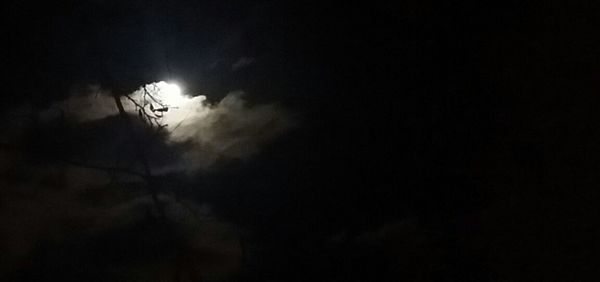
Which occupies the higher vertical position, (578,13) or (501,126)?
(578,13)

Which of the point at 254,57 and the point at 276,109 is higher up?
the point at 254,57

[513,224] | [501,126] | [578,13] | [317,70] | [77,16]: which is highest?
[77,16]

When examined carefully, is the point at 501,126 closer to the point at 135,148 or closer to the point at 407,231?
the point at 407,231

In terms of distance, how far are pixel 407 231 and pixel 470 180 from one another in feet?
0.86

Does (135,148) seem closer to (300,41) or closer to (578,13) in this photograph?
(300,41)

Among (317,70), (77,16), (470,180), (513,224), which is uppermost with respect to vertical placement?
(77,16)

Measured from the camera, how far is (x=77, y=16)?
1.89m

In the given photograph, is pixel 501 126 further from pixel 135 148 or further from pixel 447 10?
pixel 135 148

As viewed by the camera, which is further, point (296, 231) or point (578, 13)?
point (296, 231)

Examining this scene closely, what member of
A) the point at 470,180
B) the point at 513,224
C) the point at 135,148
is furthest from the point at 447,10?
the point at 135,148

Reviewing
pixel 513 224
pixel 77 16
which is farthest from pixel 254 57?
pixel 513 224

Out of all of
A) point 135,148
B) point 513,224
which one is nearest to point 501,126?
point 513,224

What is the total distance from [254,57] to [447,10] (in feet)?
2.11

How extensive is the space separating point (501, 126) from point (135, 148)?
3.90 ft
